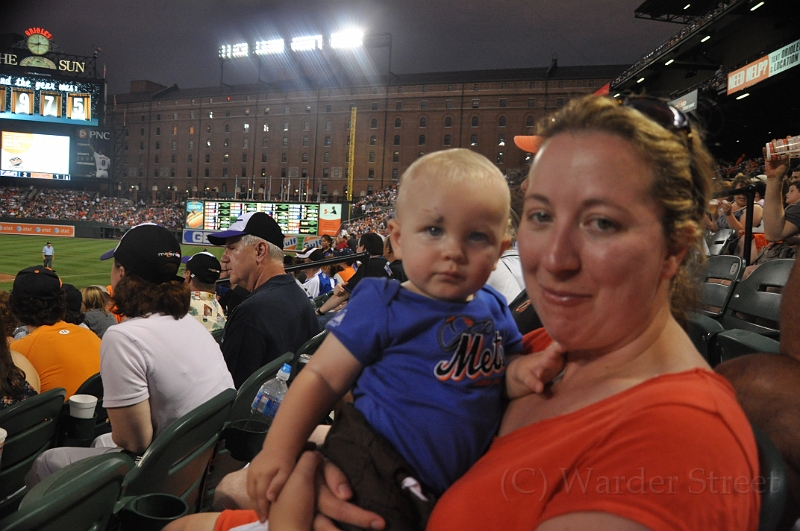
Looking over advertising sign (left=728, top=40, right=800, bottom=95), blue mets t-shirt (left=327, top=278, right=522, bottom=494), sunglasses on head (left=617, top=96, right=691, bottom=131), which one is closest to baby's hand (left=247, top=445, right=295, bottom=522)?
blue mets t-shirt (left=327, top=278, right=522, bottom=494)

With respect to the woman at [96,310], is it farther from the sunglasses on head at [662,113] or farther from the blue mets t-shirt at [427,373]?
the sunglasses on head at [662,113]

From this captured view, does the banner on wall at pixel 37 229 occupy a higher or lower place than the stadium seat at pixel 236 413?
lower

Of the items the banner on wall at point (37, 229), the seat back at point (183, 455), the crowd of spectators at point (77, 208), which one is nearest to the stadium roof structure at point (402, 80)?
A: the crowd of spectators at point (77, 208)

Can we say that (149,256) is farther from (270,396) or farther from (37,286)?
(37,286)

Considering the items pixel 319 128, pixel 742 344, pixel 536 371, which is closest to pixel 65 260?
pixel 742 344

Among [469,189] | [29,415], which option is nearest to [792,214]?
[469,189]

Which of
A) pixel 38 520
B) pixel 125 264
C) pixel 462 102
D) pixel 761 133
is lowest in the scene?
pixel 38 520

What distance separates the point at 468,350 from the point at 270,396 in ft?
5.70

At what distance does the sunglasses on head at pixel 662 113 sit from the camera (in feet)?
3.84

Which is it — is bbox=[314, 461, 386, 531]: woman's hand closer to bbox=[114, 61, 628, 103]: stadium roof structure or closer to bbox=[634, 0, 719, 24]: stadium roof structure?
bbox=[634, 0, 719, 24]: stadium roof structure

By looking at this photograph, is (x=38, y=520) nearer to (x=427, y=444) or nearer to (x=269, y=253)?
(x=427, y=444)

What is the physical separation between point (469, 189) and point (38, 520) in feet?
4.58

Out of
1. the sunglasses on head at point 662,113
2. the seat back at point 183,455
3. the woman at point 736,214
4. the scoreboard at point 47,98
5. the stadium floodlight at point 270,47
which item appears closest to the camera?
the sunglasses on head at point 662,113

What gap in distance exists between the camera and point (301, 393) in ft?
4.77
